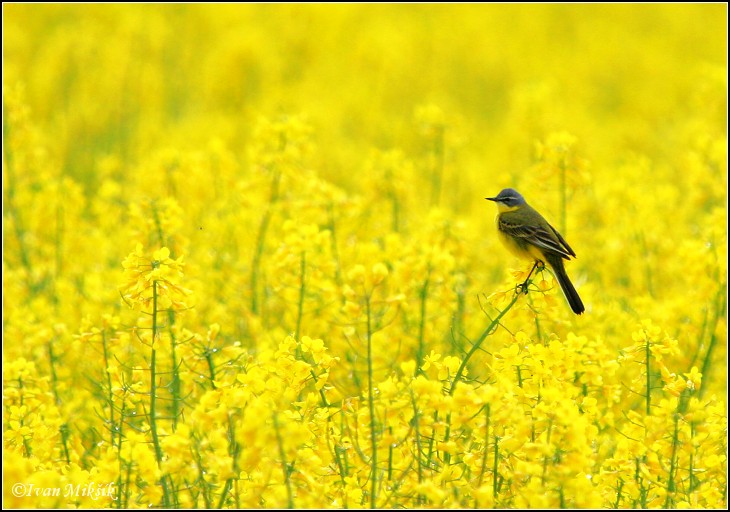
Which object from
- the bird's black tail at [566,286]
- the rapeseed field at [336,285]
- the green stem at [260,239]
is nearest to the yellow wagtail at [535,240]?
the bird's black tail at [566,286]

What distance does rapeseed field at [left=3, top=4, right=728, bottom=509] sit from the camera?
3.30 m

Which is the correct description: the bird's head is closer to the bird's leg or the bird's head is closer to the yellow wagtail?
the yellow wagtail

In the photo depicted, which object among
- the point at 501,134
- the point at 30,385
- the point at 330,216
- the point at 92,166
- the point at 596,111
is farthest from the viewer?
the point at 596,111

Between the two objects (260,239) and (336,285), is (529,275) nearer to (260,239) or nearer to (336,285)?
(336,285)

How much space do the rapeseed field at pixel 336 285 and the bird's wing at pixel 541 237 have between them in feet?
0.66

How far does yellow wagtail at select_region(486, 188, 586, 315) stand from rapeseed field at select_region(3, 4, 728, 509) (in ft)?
0.52

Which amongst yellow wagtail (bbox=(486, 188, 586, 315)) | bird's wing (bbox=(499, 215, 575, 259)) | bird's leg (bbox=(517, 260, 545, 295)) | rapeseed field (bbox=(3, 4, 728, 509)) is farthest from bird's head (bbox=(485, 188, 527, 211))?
bird's leg (bbox=(517, 260, 545, 295))

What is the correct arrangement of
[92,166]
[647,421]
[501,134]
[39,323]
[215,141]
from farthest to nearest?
[501,134] < [92,166] < [215,141] < [39,323] < [647,421]

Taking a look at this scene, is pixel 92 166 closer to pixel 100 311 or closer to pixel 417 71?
pixel 100 311

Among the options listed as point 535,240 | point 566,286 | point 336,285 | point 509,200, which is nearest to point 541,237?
point 535,240

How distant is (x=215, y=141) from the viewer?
857 centimetres

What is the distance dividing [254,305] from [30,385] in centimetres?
184

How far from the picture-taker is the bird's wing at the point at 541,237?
13.9 ft

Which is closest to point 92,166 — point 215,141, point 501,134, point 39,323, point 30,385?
point 215,141
